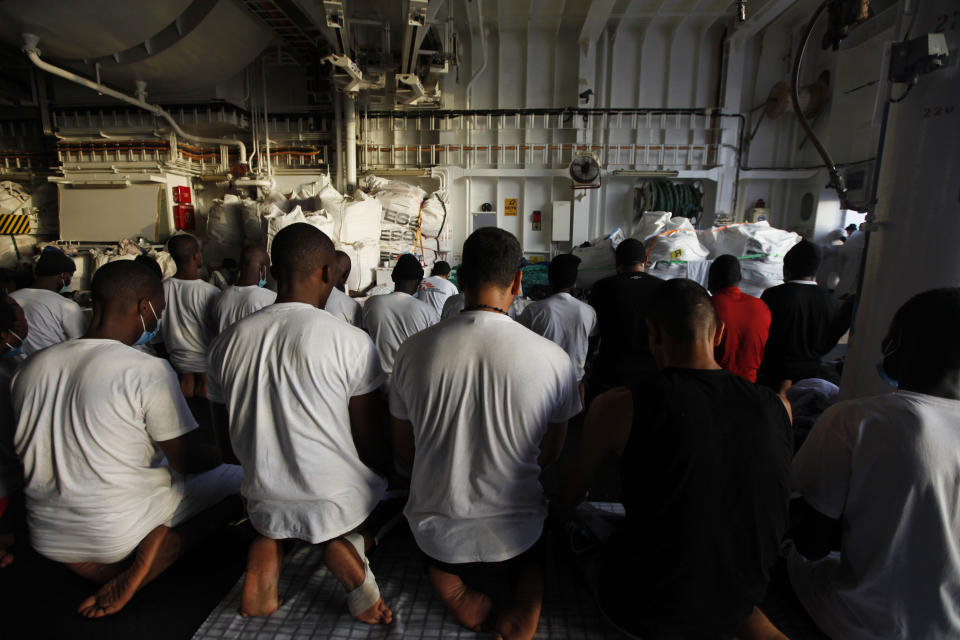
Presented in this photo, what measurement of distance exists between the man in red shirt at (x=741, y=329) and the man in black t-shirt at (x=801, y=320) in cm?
30

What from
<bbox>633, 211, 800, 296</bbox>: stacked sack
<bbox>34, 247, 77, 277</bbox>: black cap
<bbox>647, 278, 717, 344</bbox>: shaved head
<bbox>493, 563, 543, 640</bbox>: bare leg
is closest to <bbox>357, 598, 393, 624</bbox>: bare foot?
<bbox>493, 563, 543, 640</bbox>: bare leg

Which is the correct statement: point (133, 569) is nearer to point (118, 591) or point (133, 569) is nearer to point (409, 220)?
point (118, 591)

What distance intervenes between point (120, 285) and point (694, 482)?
1.84 meters

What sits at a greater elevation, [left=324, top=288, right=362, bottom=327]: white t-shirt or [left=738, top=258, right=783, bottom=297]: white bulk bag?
[left=738, top=258, right=783, bottom=297]: white bulk bag

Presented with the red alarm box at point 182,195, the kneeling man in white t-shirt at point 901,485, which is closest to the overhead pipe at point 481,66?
the red alarm box at point 182,195

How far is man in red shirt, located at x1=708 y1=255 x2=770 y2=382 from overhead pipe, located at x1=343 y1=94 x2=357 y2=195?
5.82 metres

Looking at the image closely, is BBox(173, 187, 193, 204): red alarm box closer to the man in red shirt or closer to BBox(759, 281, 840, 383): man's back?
the man in red shirt

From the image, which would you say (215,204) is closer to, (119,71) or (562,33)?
(119,71)

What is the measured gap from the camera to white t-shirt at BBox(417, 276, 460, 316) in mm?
3596

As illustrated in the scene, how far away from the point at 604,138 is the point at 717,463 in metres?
7.07

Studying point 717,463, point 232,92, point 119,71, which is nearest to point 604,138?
point 232,92

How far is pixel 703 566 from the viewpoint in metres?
1.16

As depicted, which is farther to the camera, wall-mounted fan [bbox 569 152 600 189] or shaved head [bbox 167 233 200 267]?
wall-mounted fan [bbox 569 152 600 189]

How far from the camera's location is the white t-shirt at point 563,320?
2.90m
